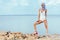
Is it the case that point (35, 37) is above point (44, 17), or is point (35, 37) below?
below

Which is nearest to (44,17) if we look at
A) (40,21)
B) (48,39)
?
(40,21)

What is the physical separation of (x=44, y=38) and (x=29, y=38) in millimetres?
1042

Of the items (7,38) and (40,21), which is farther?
(40,21)

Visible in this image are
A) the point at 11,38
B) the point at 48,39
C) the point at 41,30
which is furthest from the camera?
the point at 41,30

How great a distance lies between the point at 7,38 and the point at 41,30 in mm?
4741

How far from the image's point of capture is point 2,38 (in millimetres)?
11055

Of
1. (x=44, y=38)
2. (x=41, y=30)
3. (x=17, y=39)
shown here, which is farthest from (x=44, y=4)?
(x=41, y=30)

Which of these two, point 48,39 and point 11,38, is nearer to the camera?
point 11,38

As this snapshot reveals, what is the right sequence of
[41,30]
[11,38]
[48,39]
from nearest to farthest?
[11,38]
[48,39]
[41,30]

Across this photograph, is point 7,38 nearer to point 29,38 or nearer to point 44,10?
point 29,38

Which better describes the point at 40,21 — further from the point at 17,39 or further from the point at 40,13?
the point at 17,39

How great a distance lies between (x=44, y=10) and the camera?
1239 cm

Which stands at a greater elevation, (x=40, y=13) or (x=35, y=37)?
(x=40, y=13)

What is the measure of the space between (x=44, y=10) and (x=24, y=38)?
153 centimetres
